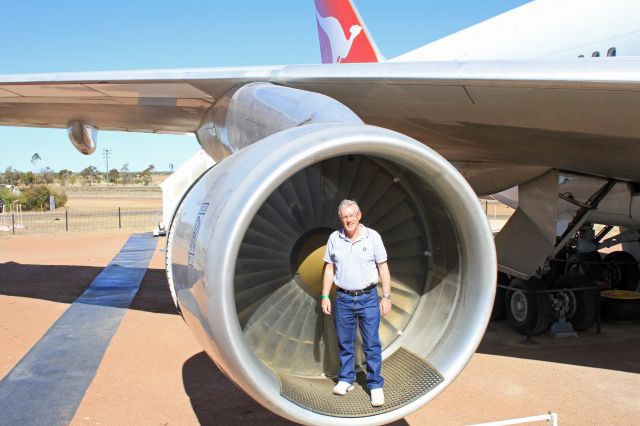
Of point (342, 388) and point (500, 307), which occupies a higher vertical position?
point (342, 388)

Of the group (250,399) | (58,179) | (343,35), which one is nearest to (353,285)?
(250,399)

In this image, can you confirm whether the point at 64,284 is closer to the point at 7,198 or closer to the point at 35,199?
the point at 7,198

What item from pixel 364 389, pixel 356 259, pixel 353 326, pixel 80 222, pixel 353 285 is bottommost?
pixel 80 222

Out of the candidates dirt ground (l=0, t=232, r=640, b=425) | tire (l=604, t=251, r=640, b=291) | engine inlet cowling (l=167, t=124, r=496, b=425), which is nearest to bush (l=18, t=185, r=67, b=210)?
dirt ground (l=0, t=232, r=640, b=425)

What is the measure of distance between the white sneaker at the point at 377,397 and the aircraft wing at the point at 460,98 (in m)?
2.09

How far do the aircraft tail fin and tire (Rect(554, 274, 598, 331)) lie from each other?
200 inches

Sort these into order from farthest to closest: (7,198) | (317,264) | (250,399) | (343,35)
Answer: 1. (7,198)
2. (343,35)
3. (250,399)
4. (317,264)

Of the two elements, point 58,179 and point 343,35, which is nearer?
point 343,35

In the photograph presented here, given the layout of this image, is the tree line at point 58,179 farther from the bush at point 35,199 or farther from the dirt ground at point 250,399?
the dirt ground at point 250,399

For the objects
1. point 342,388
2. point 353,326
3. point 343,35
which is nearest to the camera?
point 342,388

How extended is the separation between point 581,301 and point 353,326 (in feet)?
16.7

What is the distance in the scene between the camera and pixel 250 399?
528 cm

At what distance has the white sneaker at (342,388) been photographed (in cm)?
335

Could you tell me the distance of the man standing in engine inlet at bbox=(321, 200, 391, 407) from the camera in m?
3.45
